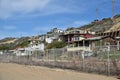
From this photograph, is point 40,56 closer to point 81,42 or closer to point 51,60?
point 51,60

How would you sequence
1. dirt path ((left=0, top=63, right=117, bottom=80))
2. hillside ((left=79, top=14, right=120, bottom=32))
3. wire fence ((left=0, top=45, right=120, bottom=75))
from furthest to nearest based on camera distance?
1. hillside ((left=79, top=14, right=120, bottom=32))
2. wire fence ((left=0, top=45, right=120, bottom=75))
3. dirt path ((left=0, top=63, right=117, bottom=80))

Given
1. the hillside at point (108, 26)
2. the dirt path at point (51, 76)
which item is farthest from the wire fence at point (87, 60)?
the hillside at point (108, 26)

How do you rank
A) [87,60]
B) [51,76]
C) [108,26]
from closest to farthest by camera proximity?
[51,76], [87,60], [108,26]

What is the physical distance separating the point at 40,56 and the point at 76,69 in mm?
13284

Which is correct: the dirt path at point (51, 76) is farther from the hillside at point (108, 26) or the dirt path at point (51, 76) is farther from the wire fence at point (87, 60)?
the hillside at point (108, 26)

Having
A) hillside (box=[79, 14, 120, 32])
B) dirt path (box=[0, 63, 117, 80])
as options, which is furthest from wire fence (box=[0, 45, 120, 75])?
hillside (box=[79, 14, 120, 32])

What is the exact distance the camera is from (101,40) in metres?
57.2

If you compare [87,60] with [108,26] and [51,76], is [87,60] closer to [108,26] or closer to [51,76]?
[51,76]

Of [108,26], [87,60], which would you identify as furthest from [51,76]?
[108,26]

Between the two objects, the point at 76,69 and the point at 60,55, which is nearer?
the point at 76,69

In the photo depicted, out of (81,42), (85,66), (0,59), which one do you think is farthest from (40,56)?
(0,59)

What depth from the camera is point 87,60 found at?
80.6 feet

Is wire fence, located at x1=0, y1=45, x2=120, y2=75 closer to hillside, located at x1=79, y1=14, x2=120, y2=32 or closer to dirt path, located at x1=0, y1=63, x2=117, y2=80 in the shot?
dirt path, located at x1=0, y1=63, x2=117, y2=80

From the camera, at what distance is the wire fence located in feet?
67.5
